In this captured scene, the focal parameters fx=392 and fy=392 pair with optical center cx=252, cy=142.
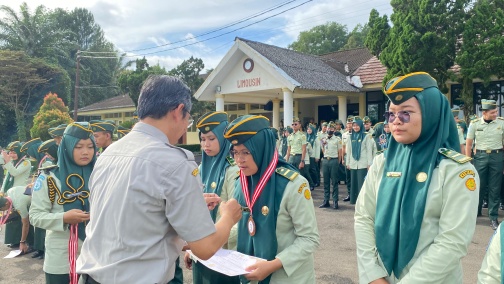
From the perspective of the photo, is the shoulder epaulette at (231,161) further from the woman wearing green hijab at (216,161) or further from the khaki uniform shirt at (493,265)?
the khaki uniform shirt at (493,265)

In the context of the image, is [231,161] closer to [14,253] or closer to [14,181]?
[14,253]

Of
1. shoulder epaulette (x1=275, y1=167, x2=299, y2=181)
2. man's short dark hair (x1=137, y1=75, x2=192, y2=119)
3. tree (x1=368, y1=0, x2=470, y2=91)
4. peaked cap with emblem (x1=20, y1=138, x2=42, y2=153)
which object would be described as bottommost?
peaked cap with emblem (x1=20, y1=138, x2=42, y2=153)

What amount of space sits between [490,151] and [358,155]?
273cm

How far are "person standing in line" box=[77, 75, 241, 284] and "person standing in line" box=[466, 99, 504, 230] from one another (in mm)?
6570

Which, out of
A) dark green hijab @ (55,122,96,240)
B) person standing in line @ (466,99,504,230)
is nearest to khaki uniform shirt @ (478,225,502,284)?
dark green hijab @ (55,122,96,240)

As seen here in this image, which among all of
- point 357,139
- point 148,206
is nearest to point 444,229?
point 148,206

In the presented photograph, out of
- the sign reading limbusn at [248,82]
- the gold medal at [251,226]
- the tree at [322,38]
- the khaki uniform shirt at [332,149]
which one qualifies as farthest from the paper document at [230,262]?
the tree at [322,38]

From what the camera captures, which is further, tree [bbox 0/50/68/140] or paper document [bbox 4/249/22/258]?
tree [bbox 0/50/68/140]

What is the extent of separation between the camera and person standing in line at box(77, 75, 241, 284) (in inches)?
64.8

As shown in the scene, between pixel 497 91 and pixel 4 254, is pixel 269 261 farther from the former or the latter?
pixel 497 91

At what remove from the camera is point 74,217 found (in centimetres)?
294

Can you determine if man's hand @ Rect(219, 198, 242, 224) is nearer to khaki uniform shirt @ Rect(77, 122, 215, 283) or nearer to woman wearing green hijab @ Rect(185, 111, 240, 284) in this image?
khaki uniform shirt @ Rect(77, 122, 215, 283)

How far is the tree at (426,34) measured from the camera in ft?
37.1

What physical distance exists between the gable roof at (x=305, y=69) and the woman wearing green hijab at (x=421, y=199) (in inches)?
492
